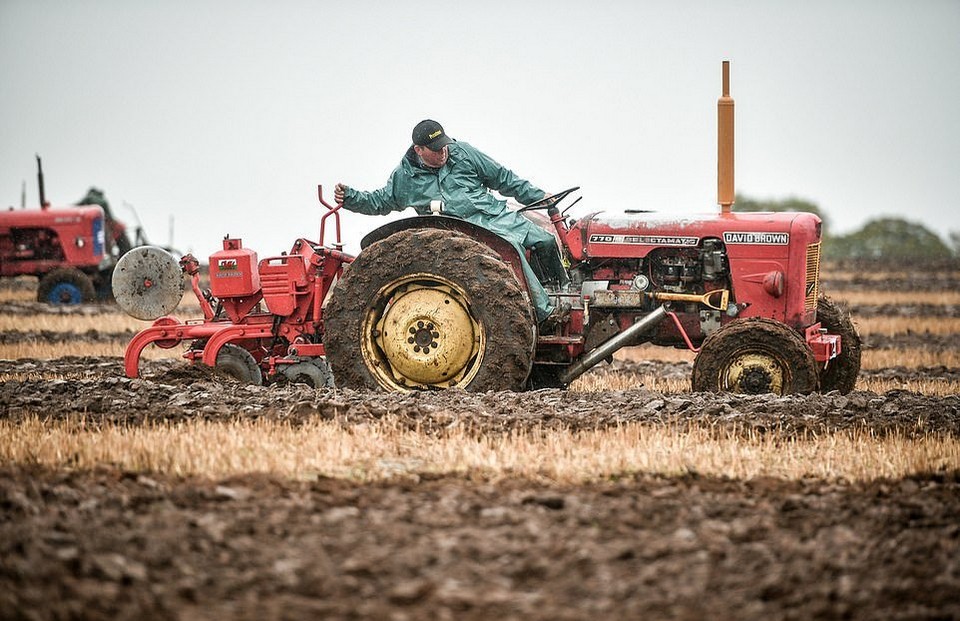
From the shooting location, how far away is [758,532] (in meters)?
5.73

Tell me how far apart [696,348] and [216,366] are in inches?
141

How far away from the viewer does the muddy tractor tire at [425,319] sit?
9.08m

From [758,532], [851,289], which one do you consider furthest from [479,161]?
[851,289]

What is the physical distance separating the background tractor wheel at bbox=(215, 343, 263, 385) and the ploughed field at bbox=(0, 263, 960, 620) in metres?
0.32

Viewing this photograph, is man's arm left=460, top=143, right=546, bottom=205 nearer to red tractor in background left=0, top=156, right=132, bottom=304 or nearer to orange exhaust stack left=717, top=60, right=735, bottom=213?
orange exhaust stack left=717, top=60, right=735, bottom=213

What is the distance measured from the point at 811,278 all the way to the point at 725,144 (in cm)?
118

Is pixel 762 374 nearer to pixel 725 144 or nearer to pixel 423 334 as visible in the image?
pixel 725 144

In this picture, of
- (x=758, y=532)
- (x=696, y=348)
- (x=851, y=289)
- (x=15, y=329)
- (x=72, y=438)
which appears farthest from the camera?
(x=851, y=289)

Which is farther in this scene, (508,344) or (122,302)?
(122,302)

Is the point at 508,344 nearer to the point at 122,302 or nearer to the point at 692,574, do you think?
the point at 122,302

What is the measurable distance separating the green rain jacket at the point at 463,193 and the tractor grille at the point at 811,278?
1.87 metres

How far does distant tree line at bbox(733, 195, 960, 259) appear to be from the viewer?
135 feet

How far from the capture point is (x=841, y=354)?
34.0 ft

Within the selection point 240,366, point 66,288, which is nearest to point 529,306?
point 240,366
